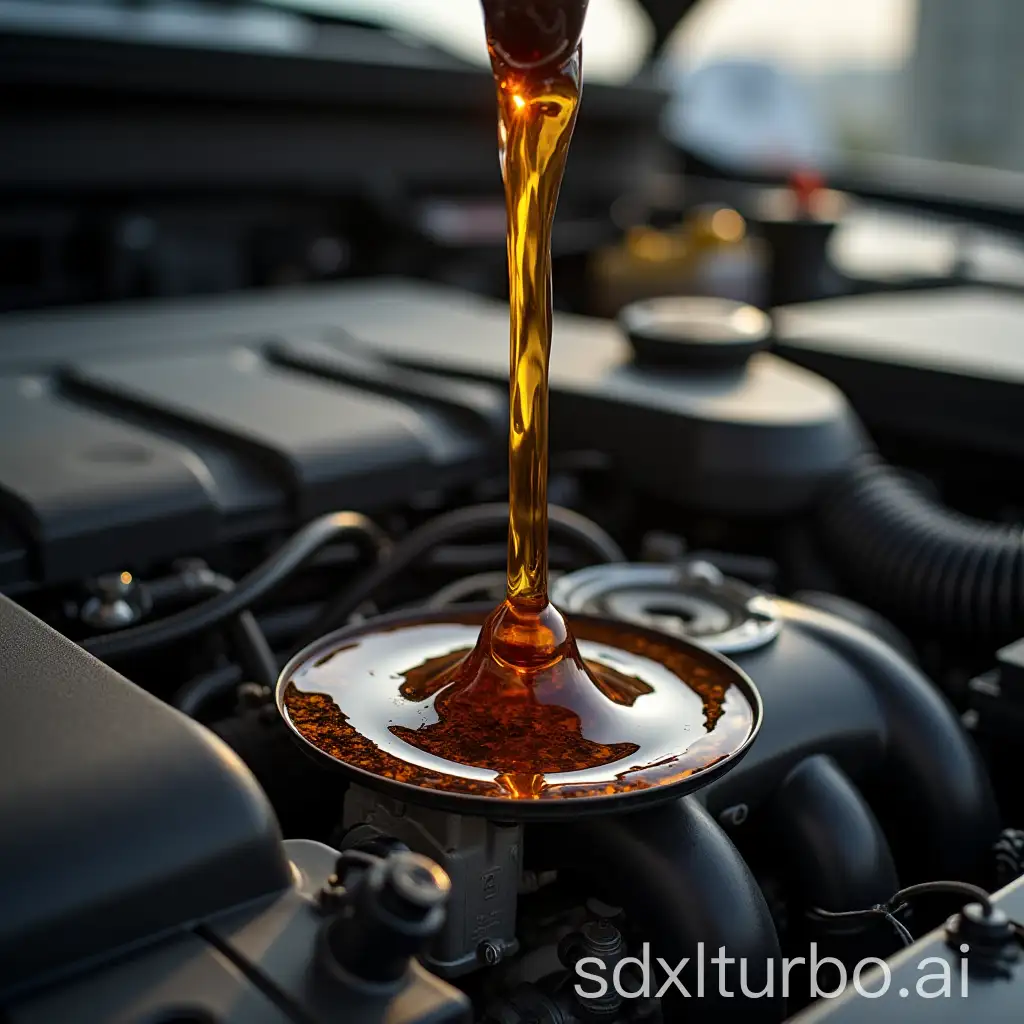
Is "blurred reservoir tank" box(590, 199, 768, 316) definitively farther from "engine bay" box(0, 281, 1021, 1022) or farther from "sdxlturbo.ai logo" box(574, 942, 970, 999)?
"sdxlturbo.ai logo" box(574, 942, 970, 999)

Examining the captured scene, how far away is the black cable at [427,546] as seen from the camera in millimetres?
954

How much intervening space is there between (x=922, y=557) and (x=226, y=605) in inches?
25.6

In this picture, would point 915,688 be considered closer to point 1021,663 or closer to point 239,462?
point 1021,663

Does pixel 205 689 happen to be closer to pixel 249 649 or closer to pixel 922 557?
pixel 249 649

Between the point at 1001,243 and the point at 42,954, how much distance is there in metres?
2.43

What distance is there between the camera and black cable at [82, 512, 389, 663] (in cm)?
83

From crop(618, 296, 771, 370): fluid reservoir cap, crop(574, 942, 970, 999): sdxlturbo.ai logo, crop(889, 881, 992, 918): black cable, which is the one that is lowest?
crop(574, 942, 970, 999): sdxlturbo.ai logo

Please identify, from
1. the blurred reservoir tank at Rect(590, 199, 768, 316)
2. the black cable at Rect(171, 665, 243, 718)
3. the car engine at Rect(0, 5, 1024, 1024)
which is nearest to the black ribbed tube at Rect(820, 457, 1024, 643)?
the car engine at Rect(0, 5, 1024, 1024)

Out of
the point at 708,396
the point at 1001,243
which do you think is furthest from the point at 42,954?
the point at 1001,243

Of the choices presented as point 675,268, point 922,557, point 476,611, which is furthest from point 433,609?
point 675,268

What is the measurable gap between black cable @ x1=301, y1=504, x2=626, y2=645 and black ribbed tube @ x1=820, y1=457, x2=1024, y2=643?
288 mm

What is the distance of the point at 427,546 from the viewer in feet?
3.26

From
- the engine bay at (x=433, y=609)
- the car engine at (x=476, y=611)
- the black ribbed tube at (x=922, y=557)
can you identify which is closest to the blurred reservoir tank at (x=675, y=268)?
the car engine at (x=476, y=611)

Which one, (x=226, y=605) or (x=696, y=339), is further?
(x=696, y=339)
